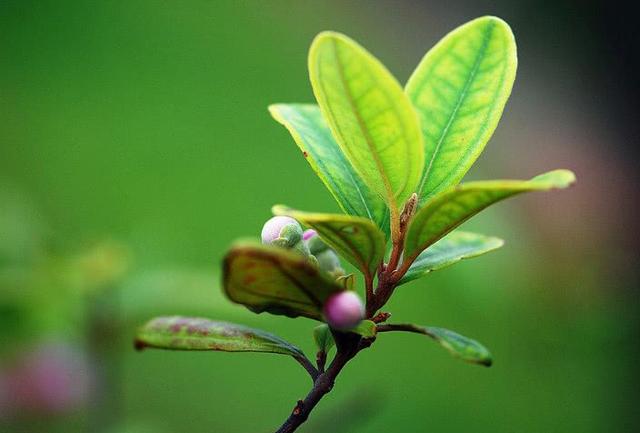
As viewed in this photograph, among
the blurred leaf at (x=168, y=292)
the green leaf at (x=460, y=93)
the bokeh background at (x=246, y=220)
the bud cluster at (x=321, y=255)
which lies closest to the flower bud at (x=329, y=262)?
→ the bud cluster at (x=321, y=255)

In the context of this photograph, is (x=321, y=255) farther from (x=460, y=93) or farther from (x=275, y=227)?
(x=460, y=93)

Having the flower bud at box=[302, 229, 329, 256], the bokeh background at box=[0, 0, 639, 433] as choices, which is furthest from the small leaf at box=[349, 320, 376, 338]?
the bokeh background at box=[0, 0, 639, 433]

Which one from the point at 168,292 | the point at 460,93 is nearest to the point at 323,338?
the point at 460,93

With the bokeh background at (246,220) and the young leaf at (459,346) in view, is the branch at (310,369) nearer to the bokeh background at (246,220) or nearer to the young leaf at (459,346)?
the young leaf at (459,346)

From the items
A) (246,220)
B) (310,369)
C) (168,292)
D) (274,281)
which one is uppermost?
(274,281)

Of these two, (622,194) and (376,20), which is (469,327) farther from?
(376,20)

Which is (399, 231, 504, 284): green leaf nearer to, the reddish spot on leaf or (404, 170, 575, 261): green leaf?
(404, 170, 575, 261): green leaf

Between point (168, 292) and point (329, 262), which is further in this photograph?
point (168, 292)

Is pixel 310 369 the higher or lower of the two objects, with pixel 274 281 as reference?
lower
